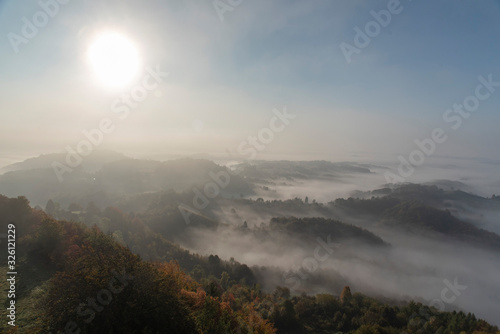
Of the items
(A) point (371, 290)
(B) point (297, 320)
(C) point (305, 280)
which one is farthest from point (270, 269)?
(B) point (297, 320)

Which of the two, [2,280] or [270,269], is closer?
[2,280]

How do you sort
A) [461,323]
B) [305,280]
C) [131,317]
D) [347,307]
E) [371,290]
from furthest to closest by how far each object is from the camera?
[371,290] → [305,280] → [347,307] → [461,323] → [131,317]

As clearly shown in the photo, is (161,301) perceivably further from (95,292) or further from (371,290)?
(371,290)

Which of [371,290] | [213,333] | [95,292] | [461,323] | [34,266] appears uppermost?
[95,292]

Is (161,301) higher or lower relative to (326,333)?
→ higher
